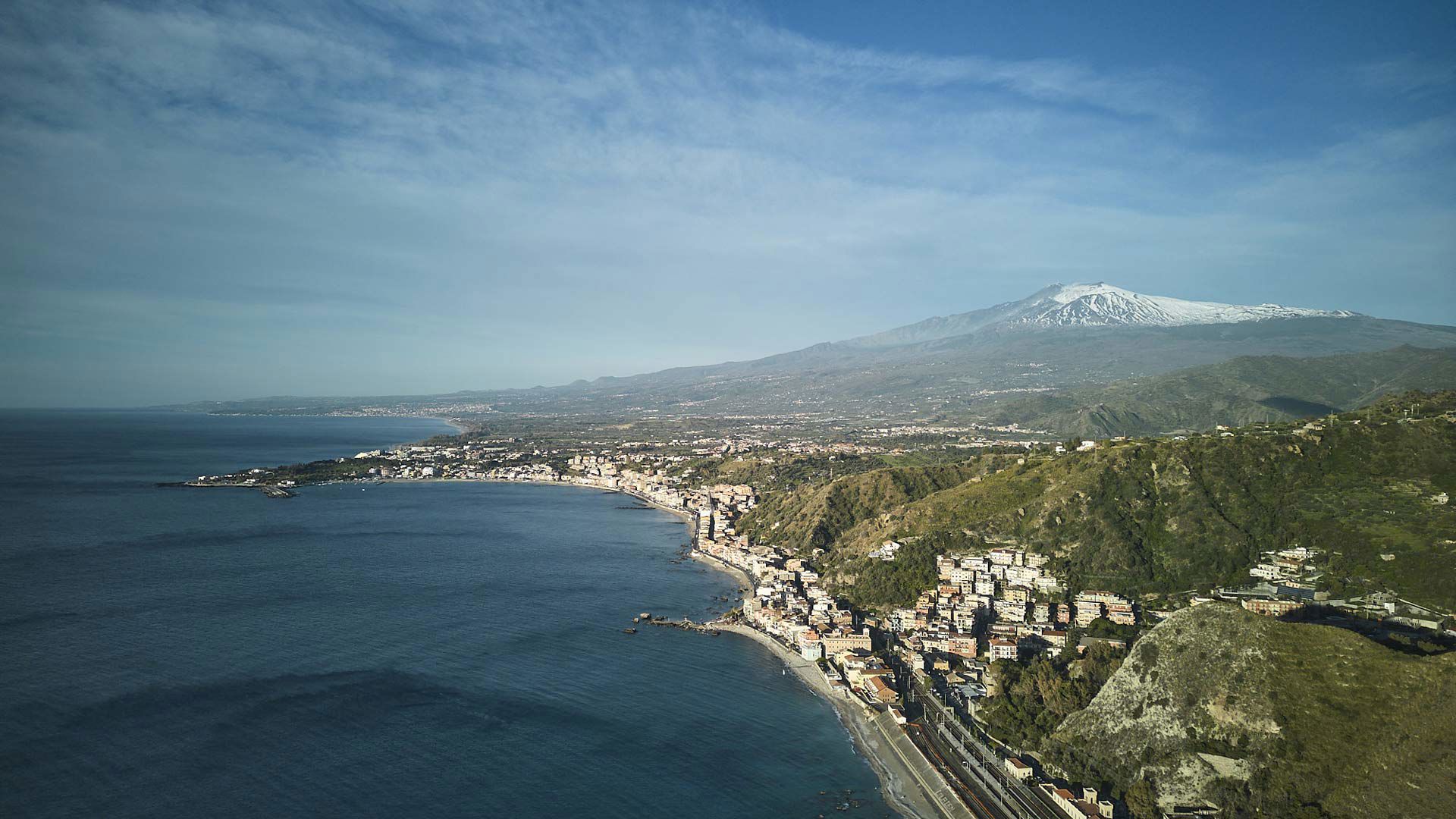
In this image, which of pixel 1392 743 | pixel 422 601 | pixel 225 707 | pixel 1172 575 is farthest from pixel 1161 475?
pixel 225 707

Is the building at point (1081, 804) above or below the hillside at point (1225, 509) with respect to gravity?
below

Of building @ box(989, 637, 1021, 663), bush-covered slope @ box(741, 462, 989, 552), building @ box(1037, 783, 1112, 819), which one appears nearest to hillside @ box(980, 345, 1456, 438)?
bush-covered slope @ box(741, 462, 989, 552)

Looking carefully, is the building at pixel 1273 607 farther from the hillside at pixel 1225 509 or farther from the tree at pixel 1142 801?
the tree at pixel 1142 801

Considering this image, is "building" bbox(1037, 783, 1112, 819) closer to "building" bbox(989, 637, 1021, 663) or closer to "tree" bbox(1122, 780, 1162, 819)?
"tree" bbox(1122, 780, 1162, 819)

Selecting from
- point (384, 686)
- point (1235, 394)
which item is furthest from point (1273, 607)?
A: point (1235, 394)

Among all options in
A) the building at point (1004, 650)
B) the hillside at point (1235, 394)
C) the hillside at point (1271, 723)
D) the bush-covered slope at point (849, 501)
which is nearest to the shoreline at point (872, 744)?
the hillside at point (1271, 723)

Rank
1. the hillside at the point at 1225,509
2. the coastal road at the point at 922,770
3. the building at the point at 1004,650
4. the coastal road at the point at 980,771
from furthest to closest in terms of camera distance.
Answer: the hillside at the point at 1225,509 → the building at the point at 1004,650 → the coastal road at the point at 922,770 → the coastal road at the point at 980,771

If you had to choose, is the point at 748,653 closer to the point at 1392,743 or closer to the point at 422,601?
the point at 422,601
